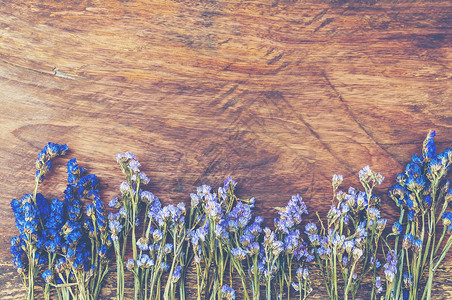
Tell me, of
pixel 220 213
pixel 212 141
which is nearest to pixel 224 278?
pixel 220 213

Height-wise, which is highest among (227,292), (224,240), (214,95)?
(214,95)

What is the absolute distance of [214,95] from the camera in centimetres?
114

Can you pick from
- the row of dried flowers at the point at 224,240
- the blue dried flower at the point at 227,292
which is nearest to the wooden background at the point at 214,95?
the row of dried flowers at the point at 224,240

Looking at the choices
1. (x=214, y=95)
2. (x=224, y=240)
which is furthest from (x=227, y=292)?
(x=214, y=95)

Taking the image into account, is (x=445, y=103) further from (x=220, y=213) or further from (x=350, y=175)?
(x=220, y=213)

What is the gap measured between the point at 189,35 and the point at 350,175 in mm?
704

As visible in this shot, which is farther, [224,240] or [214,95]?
[214,95]

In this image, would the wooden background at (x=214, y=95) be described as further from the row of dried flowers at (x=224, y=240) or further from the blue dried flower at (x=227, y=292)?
the blue dried flower at (x=227, y=292)

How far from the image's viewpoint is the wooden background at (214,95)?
44.3 inches

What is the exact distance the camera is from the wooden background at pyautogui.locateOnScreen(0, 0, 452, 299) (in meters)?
1.13

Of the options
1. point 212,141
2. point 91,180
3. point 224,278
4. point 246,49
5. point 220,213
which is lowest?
point 224,278

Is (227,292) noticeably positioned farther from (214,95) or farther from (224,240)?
(214,95)

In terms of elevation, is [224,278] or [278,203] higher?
[278,203]

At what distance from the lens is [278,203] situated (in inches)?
44.6
